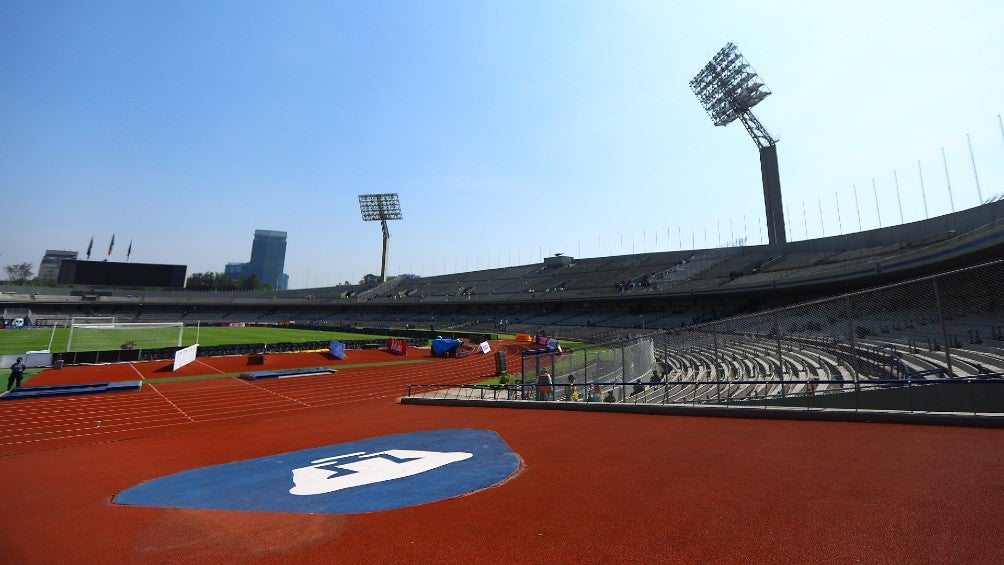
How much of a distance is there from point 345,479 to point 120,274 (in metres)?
104

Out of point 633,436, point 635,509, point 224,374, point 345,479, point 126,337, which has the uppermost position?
point 126,337

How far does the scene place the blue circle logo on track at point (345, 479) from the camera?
6.23m

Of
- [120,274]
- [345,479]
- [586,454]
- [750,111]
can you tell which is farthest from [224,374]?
[120,274]

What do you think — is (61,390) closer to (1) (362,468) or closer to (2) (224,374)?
(2) (224,374)

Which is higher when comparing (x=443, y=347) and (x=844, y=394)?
(x=443, y=347)

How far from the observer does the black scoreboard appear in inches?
3177

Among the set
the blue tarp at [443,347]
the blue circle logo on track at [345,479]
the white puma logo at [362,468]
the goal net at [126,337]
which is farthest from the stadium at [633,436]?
the blue tarp at [443,347]

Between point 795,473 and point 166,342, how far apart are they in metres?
52.2

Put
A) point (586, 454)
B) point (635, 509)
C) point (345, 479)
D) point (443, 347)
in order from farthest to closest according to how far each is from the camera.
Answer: point (443, 347)
point (586, 454)
point (345, 479)
point (635, 509)

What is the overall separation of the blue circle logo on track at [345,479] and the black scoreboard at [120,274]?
9800cm

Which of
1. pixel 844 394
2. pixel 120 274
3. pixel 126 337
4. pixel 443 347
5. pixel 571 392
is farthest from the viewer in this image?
pixel 120 274

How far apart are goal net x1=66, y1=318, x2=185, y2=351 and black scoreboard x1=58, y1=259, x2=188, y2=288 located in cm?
4139

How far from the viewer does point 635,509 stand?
5129mm

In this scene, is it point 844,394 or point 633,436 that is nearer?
point 633,436
